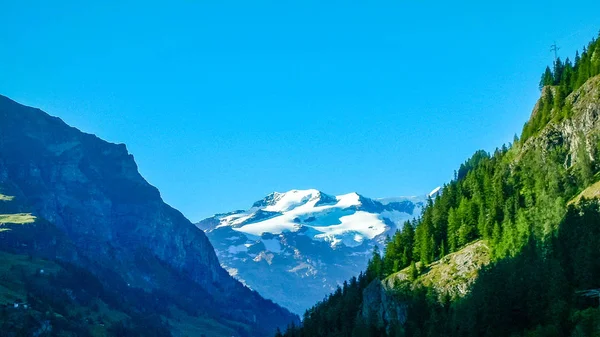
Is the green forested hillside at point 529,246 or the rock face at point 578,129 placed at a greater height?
the rock face at point 578,129

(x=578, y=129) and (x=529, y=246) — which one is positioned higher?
(x=578, y=129)

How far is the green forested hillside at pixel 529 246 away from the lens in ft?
365

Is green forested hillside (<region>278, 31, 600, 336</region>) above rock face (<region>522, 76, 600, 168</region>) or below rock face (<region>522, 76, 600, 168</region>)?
below

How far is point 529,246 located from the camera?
137625mm

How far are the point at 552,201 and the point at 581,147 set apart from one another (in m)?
20.5

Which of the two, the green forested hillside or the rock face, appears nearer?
the green forested hillside

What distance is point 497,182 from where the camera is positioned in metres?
186

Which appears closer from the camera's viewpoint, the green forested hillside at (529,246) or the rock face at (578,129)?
the green forested hillside at (529,246)

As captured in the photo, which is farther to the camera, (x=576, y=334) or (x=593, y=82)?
(x=593, y=82)

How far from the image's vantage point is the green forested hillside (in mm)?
111188

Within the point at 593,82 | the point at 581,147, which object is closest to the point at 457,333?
the point at 581,147

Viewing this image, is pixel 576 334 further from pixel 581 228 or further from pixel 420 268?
pixel 420 268

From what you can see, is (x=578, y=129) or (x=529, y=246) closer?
(x=529, y=246)

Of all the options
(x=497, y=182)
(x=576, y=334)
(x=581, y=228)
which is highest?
(x=497, y=182)
